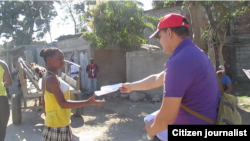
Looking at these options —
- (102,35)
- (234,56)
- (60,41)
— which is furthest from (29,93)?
(234,56)

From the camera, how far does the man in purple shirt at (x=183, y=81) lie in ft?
4.34

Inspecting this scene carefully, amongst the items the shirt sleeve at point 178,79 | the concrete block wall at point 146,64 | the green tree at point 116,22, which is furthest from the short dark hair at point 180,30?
the green tree at point 116,22

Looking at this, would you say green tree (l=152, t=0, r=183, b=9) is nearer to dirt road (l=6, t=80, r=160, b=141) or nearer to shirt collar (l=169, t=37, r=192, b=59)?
dirt road (l=6, t=80, r=160, b=141)

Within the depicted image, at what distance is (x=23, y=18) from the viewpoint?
951 inches

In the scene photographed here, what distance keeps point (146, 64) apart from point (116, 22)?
7.20 ft

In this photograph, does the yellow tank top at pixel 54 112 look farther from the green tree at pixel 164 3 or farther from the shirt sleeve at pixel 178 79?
the green tree at pixel 164 3

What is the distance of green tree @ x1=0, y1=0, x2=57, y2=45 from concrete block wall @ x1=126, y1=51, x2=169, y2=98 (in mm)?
18898

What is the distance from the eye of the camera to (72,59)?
1210 centimetres

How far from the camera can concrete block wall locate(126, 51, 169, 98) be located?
836cm

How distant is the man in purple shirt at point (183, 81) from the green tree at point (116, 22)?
7.48m

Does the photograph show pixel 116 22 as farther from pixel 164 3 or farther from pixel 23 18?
pixel 23 18

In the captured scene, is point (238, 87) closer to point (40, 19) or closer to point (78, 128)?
point (78, 128)

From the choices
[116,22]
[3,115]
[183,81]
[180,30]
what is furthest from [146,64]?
[183,81]

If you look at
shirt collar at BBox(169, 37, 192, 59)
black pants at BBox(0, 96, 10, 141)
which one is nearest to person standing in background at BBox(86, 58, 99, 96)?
black pants at BBox(0, 96, 10, 141)
